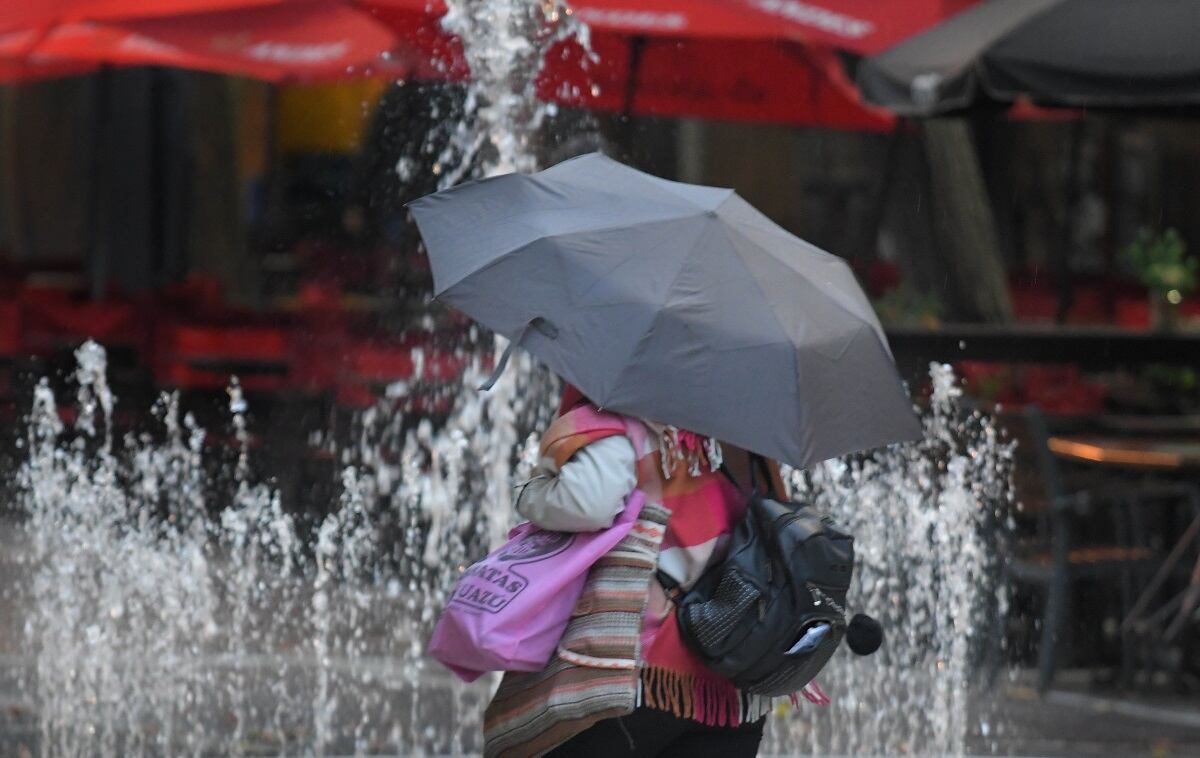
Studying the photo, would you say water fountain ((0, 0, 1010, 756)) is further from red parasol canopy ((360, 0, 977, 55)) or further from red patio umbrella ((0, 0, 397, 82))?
red patio umbrella ((0, 0, 397, 82))

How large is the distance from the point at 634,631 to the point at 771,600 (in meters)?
0.23

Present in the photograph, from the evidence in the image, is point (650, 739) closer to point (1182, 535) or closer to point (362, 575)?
point (362, 575)

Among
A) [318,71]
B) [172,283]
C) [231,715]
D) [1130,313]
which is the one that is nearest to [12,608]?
[231,715]

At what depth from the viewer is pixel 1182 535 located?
773 centimetres

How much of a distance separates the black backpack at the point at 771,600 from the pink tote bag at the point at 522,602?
0.51 ft

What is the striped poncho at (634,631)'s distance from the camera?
3.14 m

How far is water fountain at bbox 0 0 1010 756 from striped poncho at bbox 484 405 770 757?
8.25 ft

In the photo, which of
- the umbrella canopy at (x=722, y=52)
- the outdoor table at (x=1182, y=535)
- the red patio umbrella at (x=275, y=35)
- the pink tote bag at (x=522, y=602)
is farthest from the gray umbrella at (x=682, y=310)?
the red patio umbrella at (x=275, y=35)

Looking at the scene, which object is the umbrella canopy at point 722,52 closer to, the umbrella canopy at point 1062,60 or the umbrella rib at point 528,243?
the umbrella canopy at point 1062,60

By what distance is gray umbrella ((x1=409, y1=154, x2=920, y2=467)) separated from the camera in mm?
3180

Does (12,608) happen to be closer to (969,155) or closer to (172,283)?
(969,155)

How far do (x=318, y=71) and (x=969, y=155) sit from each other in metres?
3.56

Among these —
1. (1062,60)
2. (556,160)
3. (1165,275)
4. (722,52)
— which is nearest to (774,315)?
(1062,60)

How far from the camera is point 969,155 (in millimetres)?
10422
